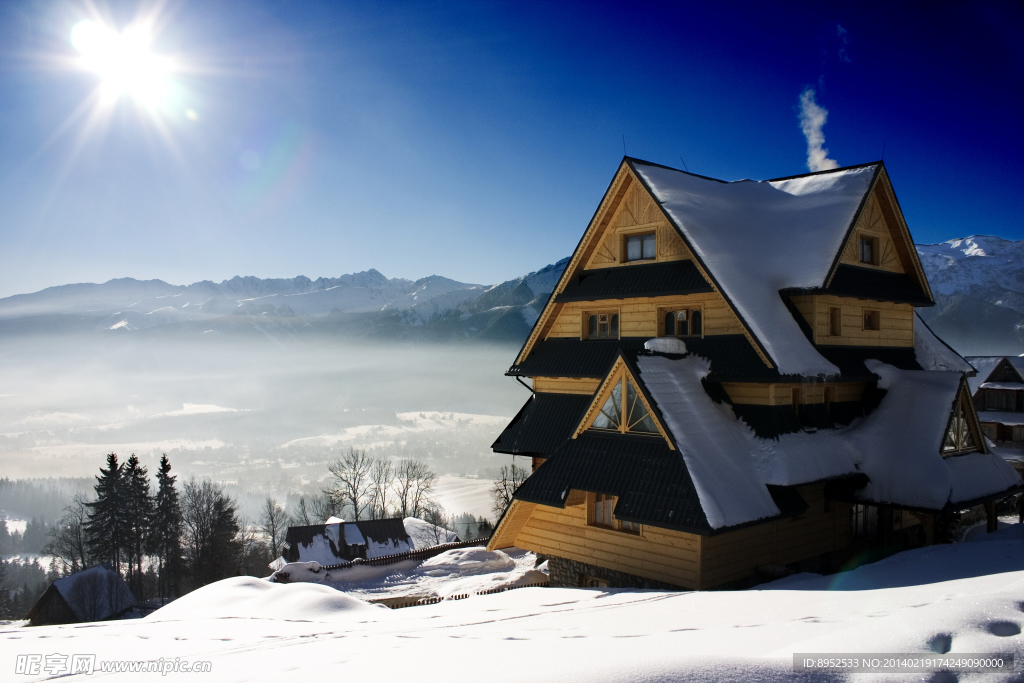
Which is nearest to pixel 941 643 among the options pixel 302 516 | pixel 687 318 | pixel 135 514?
pixel 687 318

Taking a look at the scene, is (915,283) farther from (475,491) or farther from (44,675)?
(475,491)

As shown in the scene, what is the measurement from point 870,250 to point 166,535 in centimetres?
6462

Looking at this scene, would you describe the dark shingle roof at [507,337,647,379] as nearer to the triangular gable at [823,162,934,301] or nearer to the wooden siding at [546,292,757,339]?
the wooden siding at [546,292,757,339]

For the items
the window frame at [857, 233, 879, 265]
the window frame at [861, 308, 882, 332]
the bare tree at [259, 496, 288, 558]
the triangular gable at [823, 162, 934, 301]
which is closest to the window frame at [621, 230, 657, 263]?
the triangular gable at [823, 162, 934, 301]

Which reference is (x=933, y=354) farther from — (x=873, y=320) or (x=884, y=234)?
(x=884, y=234)

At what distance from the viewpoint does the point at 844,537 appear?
60.2ft

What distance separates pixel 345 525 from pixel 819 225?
117 ft

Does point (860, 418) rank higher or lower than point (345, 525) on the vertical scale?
higher

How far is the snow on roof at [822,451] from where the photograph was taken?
15031 millimetres

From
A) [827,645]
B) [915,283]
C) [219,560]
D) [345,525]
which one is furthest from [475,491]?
[827,645]

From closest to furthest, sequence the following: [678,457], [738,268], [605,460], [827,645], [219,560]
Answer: [827,645] < [678,457] < [605,460] < [738,268] < [219,560]

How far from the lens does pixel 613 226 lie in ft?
69.3

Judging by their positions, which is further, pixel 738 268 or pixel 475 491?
pixel 475 491

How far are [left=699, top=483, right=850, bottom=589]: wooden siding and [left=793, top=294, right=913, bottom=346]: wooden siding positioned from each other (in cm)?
466
